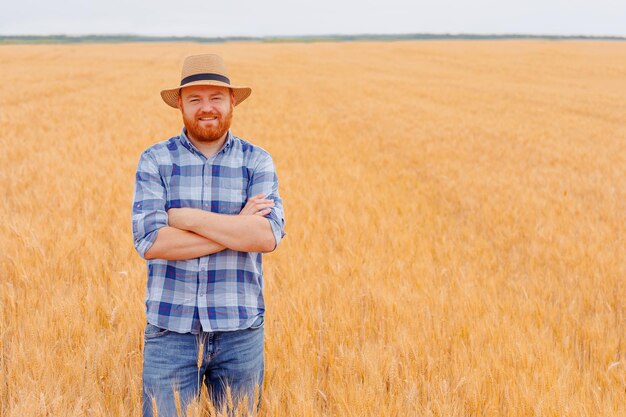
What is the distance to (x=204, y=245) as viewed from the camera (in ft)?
6.17

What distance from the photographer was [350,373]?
7.18ft

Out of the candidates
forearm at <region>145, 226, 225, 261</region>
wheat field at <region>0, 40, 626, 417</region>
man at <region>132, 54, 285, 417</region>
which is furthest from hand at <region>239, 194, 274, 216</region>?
wheat field at <region>0, 40, 626, 417</region>

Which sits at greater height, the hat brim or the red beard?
the hat brim

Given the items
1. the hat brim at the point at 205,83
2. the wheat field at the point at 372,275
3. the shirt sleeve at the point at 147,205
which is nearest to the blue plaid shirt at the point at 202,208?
the shirt sleeve at the point at 147,205

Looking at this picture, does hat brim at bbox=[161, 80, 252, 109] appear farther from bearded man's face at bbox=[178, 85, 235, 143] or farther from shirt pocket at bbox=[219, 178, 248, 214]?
shirt pocket at bbox=[219, 178, 248, 214]

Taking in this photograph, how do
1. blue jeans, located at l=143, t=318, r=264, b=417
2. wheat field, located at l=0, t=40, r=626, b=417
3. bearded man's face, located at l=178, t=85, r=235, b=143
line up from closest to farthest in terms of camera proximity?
blue jeans, located at l=143, t=318, r=264, b=417
bearded man's face, located at l=178, t=85, r=235, b=143
wheat field, located at l=0, t=40, r=626, b=417

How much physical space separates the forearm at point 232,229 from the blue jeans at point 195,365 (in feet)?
1.01

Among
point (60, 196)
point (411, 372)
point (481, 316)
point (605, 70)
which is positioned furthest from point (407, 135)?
point (605, 70)

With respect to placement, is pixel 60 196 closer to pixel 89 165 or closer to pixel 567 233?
pixel 89 165

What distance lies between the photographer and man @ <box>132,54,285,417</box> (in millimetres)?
1879

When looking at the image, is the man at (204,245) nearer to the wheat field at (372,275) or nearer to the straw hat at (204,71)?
the straw hat at (204,71)

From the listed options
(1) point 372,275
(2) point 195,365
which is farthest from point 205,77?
(1) point 372,275

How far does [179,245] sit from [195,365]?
1.45 feet

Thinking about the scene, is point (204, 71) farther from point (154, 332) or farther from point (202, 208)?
point (154, 332)
